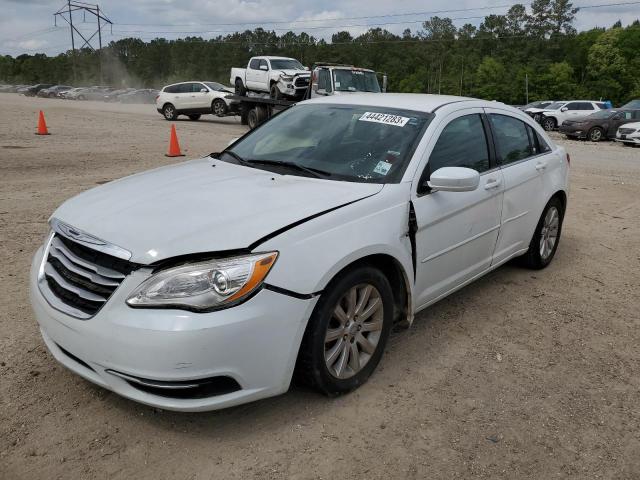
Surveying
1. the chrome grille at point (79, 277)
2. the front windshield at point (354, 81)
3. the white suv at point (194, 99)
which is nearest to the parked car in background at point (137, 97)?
the white suv at point (194, 99)

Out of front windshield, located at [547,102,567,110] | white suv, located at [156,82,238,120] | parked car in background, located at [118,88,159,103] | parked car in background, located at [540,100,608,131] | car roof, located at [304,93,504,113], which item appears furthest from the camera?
parked car in background, located at [118,88,159,103]

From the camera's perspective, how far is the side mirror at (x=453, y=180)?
133 inches

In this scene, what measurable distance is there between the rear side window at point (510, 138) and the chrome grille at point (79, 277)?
3003mm

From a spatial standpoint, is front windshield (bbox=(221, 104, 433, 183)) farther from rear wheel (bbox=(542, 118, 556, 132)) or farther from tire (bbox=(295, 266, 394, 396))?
rear wheel (bbox=(542, 118, 556, 132))

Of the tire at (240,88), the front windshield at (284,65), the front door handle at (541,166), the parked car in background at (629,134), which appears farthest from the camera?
the tire at (240,88)

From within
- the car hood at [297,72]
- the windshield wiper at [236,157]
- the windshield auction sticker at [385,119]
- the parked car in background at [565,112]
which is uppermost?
the car hood at [297,72]

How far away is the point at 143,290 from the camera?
2.57m

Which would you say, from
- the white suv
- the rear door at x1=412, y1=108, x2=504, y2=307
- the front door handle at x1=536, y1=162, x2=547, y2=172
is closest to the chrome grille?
the rear door at x1=412, y1=108, x2=504, y2=307

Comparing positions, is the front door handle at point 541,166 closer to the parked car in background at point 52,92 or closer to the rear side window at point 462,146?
the rear side window at point 462,146

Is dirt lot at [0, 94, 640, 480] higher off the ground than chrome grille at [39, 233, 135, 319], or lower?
lower

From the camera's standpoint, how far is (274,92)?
21859mm

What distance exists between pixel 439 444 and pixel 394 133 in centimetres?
196

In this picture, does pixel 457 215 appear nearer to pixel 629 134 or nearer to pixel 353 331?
pixel 353 331

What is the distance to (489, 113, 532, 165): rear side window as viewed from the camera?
4449 mm
